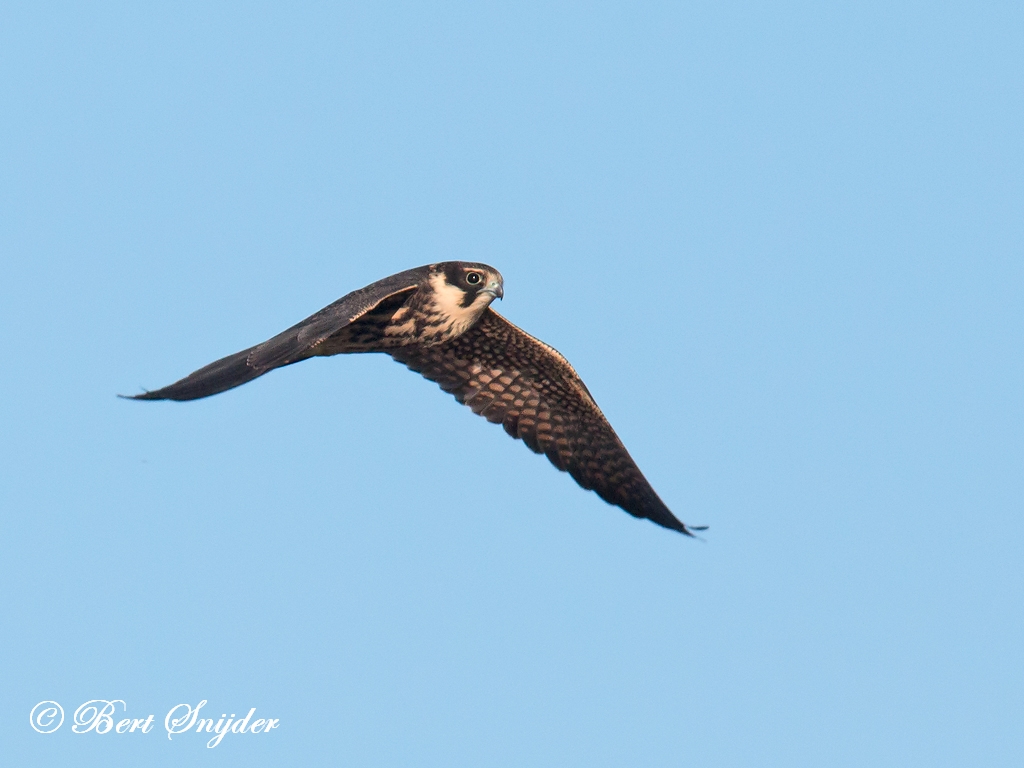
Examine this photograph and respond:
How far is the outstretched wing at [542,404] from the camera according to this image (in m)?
11.6

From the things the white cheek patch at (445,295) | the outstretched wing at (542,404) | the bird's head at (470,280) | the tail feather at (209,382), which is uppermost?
the bird's head at (470,280)

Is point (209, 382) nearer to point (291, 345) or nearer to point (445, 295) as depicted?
point (291, 345)

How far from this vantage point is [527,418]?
11.8m

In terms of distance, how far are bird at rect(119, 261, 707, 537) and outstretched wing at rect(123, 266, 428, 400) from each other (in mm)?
163

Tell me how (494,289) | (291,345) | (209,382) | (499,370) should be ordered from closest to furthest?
(209,382)
(291,345)
(494,289)
(499,370)

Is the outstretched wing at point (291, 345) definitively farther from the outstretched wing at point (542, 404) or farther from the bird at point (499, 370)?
the outstretched wing at point (542, 404)

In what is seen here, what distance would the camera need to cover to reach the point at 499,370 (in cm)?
1175

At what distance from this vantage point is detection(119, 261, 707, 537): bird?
34.6ft

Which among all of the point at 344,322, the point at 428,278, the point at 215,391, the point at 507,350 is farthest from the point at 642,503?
the point at 215,391

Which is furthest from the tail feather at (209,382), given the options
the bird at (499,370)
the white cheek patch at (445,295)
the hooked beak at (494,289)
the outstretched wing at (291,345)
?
Result: the hooked beak at (494,289)

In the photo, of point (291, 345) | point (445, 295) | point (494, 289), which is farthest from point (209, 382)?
point (494, 289)

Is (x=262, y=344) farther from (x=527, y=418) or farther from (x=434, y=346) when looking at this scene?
(x=527, y=418)

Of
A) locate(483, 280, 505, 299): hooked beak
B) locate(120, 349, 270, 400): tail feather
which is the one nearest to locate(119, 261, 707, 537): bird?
locate(483, 280, 505, 299): hooked beak

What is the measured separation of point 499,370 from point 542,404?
51 cm
